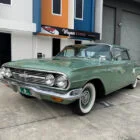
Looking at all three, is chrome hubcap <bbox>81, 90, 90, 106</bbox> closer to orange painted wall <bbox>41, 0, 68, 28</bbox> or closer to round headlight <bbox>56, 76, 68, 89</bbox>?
round headlight <bbox>56, 76, 68, 89</bbox>

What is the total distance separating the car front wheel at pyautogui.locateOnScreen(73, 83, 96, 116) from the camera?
4.19 m

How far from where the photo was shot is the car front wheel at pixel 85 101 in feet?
13.7

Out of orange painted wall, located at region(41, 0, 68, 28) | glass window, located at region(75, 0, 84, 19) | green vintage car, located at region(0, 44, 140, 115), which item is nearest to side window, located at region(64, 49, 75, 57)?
green vintage car, located at region(0, 44, 140, 115)

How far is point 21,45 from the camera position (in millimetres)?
11000

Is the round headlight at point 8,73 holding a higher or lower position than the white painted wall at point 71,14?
lower

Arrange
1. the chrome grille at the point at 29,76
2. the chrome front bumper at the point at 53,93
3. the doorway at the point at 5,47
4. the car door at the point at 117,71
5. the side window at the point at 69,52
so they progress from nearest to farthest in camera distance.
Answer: the chrome front bumper at the point at 53,93
the chrome grille at the point at 29,76
the car door at the point at 117,71
the side window at the point at 69,52
the doorway at the point at 5,47

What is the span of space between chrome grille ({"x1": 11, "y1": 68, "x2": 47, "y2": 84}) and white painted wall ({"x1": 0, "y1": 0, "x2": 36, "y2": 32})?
5982 mm

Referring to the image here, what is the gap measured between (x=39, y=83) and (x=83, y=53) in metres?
1.85

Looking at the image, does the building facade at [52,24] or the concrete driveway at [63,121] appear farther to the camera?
the building facade at [52,24]

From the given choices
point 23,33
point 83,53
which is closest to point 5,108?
point 83,53

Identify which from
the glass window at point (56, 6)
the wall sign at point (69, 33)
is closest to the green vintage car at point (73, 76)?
the wall sign at point (69, 33)

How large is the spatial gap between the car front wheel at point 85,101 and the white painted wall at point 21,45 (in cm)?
726

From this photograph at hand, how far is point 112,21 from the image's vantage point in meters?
16.2

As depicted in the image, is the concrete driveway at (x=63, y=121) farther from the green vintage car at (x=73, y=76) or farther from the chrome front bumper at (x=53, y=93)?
the chrome front bumper at (x=53, y=93)
